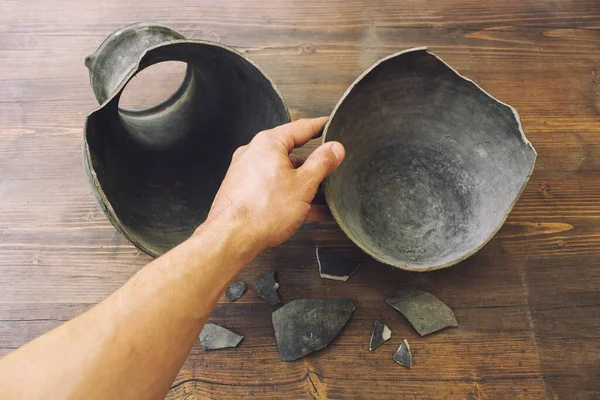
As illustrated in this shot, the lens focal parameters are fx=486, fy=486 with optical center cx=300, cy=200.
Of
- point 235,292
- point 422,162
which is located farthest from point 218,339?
point 422,162

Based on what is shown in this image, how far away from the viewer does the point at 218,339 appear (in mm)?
966

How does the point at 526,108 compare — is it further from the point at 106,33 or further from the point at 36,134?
the point at 36,134

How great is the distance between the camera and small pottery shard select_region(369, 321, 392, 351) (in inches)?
37.9

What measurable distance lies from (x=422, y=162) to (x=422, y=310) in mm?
323

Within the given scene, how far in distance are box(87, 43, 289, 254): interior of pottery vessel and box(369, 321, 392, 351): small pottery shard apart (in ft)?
1.37

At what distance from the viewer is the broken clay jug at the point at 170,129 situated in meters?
0.85

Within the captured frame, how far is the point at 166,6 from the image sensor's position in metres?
1.24

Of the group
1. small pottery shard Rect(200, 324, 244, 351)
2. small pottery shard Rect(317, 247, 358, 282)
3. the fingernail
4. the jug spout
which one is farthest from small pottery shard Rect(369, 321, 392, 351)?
the jug spout

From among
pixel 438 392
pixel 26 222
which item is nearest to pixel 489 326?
pixel 438 392

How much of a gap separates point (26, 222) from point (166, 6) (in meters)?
0.63

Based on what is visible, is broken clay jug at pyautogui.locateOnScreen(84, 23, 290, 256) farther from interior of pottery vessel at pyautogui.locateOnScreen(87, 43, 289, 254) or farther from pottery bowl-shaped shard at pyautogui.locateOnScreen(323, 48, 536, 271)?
pottery bowl-shaped shard at pyautogui.locateOnScreen(323, 48, 536, 271)

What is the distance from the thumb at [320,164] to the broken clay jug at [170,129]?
0.12 meters

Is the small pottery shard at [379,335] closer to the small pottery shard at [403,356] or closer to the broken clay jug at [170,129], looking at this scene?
the small pottery shard at [403,356]

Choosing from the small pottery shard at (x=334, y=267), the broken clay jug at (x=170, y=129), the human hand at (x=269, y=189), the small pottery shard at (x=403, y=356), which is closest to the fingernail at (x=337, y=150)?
the human hand at (x=269, y=189)
